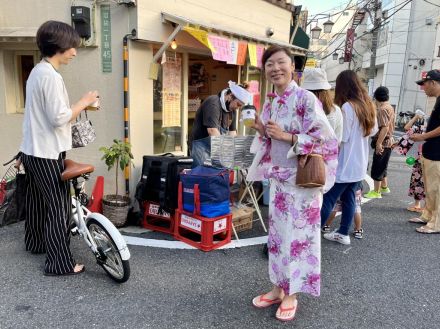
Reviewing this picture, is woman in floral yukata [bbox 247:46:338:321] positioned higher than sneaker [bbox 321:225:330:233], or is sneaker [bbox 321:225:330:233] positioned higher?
woman in floral yukata [bbox 247:46:338:321]

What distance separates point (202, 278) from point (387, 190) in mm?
4738

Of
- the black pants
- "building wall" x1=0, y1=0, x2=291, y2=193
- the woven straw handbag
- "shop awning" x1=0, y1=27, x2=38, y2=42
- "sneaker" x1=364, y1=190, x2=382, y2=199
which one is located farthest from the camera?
"sneaker" x1=364, y1=190, x2=382, y2=199

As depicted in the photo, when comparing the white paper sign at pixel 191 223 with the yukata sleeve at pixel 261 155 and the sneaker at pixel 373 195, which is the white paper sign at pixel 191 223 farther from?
the sneaker at pixel 373 195

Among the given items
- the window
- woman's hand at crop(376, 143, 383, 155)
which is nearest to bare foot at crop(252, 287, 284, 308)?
woman's hand at crop(376, 143, 383, 155)

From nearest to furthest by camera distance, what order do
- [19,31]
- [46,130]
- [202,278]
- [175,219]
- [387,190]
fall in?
[46,130]
[202,278]
[175,219]
[19,31]
[387,190]

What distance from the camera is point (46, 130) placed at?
9.57 feet

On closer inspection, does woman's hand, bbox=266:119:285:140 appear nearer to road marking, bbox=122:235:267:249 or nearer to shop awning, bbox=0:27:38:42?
road marking, bbox=122:235:267:249

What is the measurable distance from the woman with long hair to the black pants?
6.56 ft

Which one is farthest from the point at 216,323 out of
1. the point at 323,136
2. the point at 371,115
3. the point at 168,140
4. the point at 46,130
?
the point at 168,140

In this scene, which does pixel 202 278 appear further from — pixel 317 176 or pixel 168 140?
pixel 168 140

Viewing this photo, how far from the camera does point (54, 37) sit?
9.25 feet

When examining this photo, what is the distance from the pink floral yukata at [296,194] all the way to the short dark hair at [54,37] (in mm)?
1726

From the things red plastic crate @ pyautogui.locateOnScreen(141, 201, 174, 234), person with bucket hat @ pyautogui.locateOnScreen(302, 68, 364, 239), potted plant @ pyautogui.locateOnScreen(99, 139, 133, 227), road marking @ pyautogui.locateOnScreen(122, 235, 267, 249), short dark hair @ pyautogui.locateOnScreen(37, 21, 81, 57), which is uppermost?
short dark hair @ pyautogui.locateOnScreen(37, 21, 81, 57)

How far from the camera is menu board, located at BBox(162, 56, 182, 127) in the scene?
528 cm
